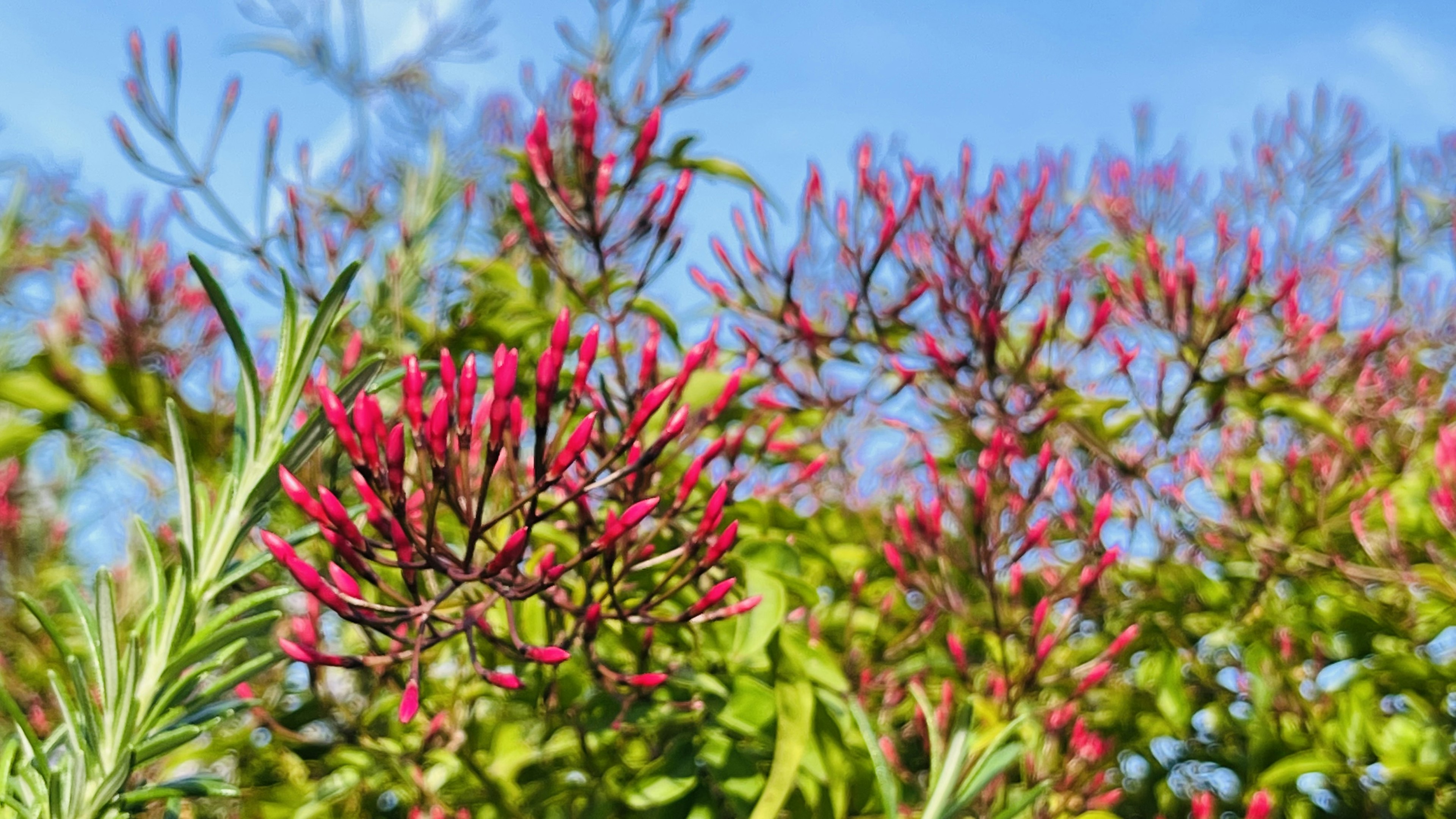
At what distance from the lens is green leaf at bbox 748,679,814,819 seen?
3.10ft

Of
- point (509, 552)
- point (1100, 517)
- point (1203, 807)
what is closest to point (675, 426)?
point (509, 552)

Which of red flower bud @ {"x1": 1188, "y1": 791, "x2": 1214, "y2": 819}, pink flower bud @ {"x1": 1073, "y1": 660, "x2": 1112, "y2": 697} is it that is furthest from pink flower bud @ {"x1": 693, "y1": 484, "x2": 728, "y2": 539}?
red flower bud @ {"x1": 1188, "y1": 791, "x2": 1214, "y2": 819}

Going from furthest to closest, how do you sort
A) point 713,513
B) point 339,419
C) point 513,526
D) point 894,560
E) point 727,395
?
1. point 894,560
2. point 727,395
3. point 513,526
4. point 713,513
5. point 339,419

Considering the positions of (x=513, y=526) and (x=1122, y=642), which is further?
(x=1122, y=642)

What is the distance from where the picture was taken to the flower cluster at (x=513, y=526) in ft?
2.42

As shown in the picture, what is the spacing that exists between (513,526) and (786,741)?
32cm

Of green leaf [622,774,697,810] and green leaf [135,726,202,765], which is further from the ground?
green leaf [135,726,202,765]

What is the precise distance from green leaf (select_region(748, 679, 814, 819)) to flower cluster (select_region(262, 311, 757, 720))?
123mm

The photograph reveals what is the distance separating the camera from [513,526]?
1025mm

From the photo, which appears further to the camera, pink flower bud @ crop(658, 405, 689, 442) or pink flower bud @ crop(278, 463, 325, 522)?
pink flower bud @ crop(658, 405, 689, 442)

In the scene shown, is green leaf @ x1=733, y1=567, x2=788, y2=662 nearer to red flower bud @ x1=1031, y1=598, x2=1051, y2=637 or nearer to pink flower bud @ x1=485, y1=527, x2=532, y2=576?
pink flower bud @ x1=485, y1=527, x2=532, y2=576

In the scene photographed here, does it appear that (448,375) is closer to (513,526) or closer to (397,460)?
(397,460)

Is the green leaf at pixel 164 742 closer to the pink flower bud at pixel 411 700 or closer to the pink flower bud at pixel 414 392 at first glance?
the pink flower bud at pixel 411 700

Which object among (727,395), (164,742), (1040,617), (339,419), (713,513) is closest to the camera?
(164,742)
